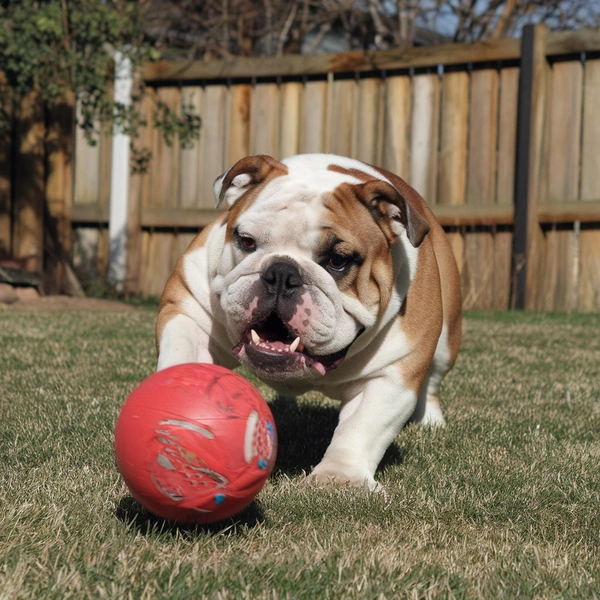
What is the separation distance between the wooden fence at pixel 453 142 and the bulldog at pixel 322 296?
18.9 ft

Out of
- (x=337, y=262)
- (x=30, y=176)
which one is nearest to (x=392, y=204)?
(x=337, y=262)

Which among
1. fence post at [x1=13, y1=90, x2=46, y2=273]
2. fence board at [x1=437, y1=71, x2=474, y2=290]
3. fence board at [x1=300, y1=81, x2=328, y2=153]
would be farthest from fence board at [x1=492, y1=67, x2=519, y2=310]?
fence post at [x1=13, y1=90, x2=46, y2=273]

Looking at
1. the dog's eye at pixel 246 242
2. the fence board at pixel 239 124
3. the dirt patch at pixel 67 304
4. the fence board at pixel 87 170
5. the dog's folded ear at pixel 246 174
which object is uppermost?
the fence board at pixel 239 124

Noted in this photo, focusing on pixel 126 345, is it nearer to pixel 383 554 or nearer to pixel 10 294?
pixel 10 294

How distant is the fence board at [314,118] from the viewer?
33.9 ft

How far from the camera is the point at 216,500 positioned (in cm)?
263

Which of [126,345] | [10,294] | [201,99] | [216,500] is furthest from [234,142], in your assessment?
[216,500]

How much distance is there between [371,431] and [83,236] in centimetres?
836

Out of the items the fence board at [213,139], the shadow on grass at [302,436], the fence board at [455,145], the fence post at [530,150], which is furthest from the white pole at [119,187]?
the shadow on grass at [302,436]

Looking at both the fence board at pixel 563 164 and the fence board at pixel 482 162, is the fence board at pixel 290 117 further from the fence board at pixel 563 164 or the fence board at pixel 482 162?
the fence board at pixel 563 164

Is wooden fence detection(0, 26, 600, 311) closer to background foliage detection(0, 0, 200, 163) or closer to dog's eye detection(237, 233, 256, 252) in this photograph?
background foliage detection(0, 0, 200, 163)

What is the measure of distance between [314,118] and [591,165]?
9.64 feet

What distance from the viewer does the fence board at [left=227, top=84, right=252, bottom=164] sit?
10.7 metres

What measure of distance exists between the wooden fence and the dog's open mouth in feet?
21.5
